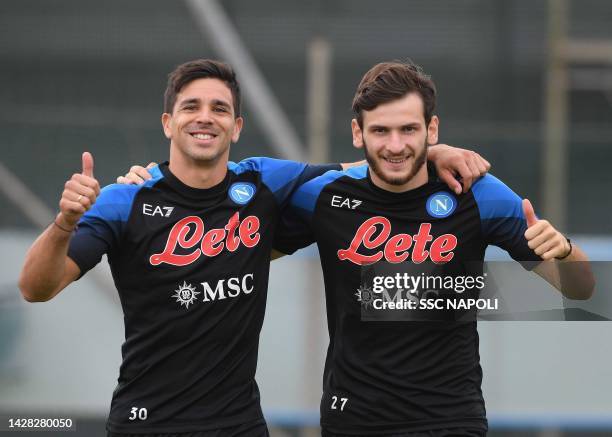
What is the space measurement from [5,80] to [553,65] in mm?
3355

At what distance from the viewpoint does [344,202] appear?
3.66m

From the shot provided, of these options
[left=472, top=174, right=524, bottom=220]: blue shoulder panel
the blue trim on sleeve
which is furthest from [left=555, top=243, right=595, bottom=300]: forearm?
the blue trim on sleeve

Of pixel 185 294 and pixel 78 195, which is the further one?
pixel 185 294

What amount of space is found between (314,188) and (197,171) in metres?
0.42

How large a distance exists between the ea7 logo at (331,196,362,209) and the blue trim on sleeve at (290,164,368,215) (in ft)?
0.25

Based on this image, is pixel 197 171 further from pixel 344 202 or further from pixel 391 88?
pixel 391 88

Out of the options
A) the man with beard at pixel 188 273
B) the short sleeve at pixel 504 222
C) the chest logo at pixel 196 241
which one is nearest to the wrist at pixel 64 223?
the man with beard at pixel 188 273

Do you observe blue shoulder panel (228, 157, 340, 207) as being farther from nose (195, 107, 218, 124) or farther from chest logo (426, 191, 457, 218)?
chest logo (426, 191, 457, 218)

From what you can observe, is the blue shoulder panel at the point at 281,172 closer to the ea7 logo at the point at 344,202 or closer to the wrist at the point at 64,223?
the ea7 logo at the point at 344,202

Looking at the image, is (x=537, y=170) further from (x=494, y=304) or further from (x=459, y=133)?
(x=494, y=304)

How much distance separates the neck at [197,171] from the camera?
3596 millimetres

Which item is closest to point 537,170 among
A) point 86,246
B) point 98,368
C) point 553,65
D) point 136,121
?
point 553,65

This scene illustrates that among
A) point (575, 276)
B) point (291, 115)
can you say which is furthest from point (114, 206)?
point (291, 115)

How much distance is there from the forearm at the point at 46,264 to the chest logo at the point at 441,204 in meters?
1.16
